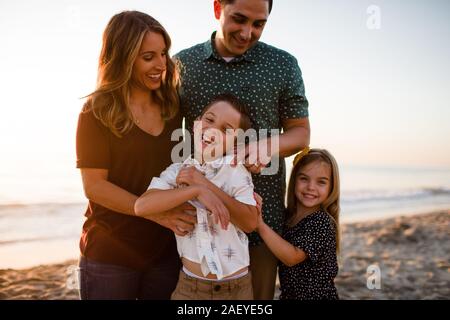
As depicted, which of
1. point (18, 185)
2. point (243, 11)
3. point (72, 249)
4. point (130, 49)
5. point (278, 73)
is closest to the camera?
point (130, 49)

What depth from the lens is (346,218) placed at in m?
12.0

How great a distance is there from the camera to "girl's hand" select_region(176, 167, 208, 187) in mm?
2379

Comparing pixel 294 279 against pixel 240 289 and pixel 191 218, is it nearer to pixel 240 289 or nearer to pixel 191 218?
pixel 240 289

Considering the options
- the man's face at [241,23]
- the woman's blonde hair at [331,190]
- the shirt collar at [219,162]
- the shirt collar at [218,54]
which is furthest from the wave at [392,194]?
the shirt collar at [219,162]

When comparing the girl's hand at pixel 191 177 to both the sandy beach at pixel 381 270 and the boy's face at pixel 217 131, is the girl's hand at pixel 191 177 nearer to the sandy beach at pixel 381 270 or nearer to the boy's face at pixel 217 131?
the boy's face at pixel 217 131

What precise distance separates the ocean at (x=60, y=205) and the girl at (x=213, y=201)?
5.24 meters

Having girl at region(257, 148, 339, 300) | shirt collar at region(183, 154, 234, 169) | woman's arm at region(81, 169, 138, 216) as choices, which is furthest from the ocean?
shirt collar at region(183, 154, 234, 169)

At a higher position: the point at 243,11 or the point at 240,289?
the point at 243,11

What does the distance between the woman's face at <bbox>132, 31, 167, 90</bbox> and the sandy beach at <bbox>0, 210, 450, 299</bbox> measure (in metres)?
3.93

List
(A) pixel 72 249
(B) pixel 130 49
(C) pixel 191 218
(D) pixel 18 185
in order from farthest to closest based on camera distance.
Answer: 1. (D) pixel 18 185
2. (A) pixel 72 249
3. (B) pixel 130 49
4. (C) pixel 191 218

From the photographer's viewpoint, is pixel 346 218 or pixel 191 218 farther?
pixel 346 218

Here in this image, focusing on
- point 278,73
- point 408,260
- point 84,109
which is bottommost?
point 408,260
